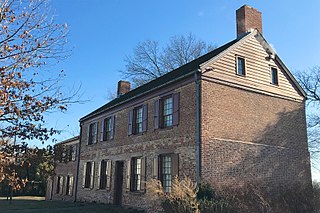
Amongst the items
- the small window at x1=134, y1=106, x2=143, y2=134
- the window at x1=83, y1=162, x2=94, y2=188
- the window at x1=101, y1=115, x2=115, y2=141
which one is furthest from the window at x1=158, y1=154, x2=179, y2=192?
the window at x1=83, y1=162, x2=94, y2=188

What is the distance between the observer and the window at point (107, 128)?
21325 millimetres

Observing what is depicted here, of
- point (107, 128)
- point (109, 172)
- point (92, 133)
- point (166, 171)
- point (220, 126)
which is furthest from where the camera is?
point (92, 133)

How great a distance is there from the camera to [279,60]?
58.3 ft

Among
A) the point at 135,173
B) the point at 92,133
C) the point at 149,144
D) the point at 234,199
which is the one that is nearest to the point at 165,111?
the point at 149,144

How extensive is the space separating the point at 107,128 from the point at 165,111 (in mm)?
7222

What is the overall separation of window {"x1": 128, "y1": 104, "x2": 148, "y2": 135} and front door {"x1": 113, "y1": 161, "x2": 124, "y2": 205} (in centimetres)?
240

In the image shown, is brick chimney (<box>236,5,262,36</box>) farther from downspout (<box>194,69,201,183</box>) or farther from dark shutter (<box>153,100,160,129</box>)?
dark shutter (<box>153,100,160,129</box>)

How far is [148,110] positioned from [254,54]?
630cm

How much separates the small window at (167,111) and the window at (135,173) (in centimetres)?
234

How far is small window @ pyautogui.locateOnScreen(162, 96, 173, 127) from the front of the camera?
15.8m

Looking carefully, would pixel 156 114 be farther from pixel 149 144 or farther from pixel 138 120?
pixel 138 120

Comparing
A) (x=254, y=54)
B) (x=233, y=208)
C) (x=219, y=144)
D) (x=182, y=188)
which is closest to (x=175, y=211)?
(x=182, y=188)

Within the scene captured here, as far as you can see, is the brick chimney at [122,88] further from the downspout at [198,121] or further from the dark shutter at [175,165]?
the downspout at [198,121]

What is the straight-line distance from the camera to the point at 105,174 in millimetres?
21016
